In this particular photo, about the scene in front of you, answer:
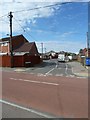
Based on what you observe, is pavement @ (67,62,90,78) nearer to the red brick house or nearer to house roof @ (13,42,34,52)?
the red brick house

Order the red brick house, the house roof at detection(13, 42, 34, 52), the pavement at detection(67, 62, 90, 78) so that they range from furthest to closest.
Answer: the house roof at detection(13, 42, 34, 52) < the red brick house < the pavement at detection(67, 62, 90, 78)

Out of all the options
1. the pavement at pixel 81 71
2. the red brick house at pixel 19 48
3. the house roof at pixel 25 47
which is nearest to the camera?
the pavement at pixel 81 71

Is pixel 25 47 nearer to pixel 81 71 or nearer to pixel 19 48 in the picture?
pixel 19 48

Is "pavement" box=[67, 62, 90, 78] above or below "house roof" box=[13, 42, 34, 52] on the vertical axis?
below

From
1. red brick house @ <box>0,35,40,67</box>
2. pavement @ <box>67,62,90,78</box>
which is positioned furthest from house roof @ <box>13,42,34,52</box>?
pavement @ <box>67,62,90,78</box>

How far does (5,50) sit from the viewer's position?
184ft

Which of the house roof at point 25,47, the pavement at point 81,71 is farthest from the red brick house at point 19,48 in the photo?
the pavement at point 81,71

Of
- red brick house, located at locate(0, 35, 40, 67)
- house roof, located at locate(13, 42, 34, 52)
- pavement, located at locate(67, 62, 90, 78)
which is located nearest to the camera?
pavement, located at locate(67, 62, 90, 78)

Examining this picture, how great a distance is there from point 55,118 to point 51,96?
354 cm

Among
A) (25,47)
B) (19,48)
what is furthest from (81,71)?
(19,48)

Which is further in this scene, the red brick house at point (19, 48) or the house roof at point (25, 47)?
the house roof at point (25, 47)

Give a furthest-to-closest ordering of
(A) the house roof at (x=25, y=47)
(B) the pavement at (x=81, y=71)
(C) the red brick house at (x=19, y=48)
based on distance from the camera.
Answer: (A) the house roof at (x=25, y=47) < (C) the red brick house at (x=19, y=48) < (B) the pavement at (x=81, y=71)

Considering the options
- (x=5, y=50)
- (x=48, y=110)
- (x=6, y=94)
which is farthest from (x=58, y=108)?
(x=5, y=50)

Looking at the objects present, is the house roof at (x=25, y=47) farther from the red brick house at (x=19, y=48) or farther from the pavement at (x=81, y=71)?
the pavement at (x=81, y=71)
